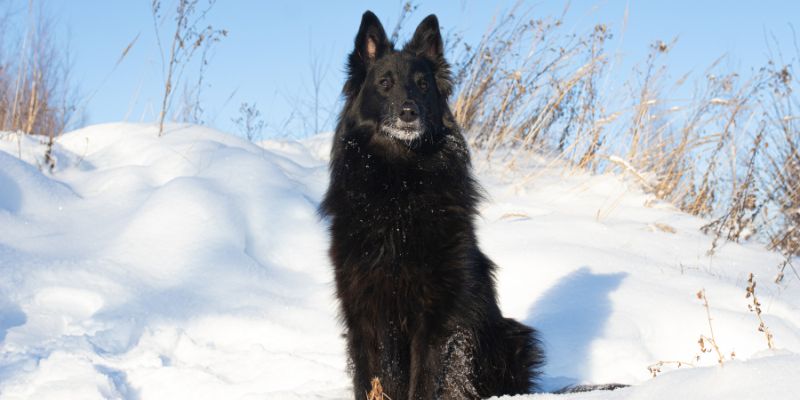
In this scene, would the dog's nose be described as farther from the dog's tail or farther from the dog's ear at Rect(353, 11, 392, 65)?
the dog's tail

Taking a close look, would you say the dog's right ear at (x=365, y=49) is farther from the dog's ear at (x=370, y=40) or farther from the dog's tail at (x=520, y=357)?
the dog's tail at (x=520, y=357)

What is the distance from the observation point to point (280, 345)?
173 inches

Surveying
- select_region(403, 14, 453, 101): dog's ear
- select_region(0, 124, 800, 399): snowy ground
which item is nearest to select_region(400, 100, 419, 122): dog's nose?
select_region(403, 14, 453, 101): dog's ear

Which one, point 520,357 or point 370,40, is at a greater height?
point 370,40

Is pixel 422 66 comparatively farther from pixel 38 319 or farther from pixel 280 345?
pixel 38 319

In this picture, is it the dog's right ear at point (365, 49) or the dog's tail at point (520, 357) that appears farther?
the dog's right ear at point (365, 49)

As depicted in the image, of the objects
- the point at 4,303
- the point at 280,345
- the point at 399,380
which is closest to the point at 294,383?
the point at 280,345

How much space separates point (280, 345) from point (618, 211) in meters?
4.07

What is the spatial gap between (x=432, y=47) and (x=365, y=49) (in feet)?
1.24

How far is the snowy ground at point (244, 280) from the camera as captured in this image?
3920mm

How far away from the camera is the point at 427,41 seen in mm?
3854

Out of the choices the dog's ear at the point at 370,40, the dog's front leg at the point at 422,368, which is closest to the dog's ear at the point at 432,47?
the dog's ear at the point at 370,40

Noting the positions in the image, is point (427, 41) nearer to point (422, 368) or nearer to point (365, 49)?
point (365, 49)

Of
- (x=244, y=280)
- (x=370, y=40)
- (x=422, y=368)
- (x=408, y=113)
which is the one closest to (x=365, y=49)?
(x=370, y=40)
